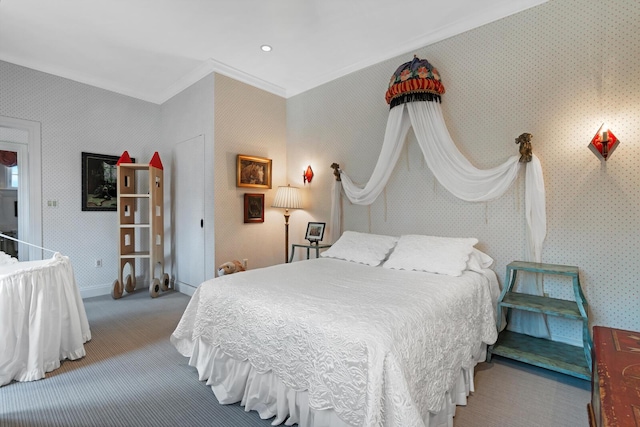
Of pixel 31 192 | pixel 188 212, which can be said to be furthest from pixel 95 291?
pixel 188 212

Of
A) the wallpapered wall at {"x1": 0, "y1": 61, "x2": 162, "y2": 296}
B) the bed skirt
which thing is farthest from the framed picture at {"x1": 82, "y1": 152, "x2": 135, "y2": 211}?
the bed skirt

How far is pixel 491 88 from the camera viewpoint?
279 centimetres

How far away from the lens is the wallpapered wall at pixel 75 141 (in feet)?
12.1

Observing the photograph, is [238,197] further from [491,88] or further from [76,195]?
[491,88]

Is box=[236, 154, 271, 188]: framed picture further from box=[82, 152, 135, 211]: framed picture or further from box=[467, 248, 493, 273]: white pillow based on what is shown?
box=[467, 248, 493, 273]: white pillow

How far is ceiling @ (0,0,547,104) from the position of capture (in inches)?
105

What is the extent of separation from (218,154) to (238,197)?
63 centimetres

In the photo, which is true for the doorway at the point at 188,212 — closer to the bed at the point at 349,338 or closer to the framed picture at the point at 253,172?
the framed picture at the point at 253,172

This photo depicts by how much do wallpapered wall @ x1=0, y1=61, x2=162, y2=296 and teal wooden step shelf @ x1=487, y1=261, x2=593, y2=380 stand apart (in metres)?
4.94

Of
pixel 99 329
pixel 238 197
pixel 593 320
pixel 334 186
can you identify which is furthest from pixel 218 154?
pixel 593 320

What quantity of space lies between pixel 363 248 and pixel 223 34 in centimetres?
269

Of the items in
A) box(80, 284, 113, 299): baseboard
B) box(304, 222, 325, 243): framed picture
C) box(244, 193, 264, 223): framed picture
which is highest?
box(244, 193, 264, 223): framed picture

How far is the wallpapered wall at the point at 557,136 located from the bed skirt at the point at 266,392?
1154 millimetres

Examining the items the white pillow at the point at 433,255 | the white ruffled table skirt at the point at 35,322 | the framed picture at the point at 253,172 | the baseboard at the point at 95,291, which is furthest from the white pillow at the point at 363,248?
the baseboard at the point at 95,291
